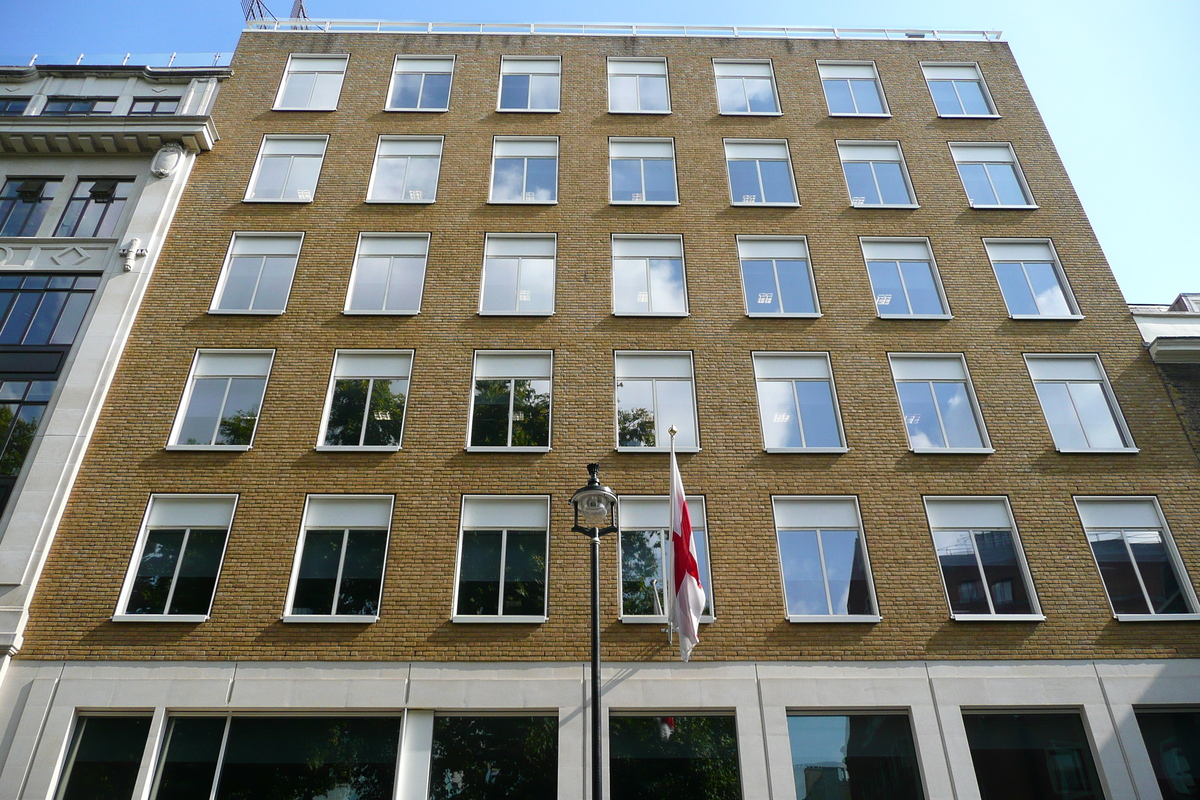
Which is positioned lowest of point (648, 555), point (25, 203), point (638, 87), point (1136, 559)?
point (1136, 559)

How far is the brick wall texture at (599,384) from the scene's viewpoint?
15.7 m

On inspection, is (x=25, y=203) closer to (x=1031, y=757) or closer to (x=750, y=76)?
(x=750, y=76)

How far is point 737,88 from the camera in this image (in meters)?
25.2

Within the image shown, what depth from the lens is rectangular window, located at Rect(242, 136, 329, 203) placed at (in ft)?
73.2

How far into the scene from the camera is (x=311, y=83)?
82.4 feet

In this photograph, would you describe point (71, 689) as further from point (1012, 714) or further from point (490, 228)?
point (1012, 714)

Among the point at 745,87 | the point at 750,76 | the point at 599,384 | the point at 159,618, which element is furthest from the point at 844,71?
the point at 159,618

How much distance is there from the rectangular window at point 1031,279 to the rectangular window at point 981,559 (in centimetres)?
612

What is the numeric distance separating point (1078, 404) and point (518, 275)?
1467 cm

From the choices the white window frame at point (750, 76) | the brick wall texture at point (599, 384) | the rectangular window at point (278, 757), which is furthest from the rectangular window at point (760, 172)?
the rectangular window at point (278, 757)

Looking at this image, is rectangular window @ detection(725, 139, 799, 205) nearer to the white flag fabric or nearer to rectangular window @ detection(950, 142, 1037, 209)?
rectangular window @ detection(950, 142, 1037, 209)

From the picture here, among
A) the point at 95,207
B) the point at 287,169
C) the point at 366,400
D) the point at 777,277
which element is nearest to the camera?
the point at 366,400

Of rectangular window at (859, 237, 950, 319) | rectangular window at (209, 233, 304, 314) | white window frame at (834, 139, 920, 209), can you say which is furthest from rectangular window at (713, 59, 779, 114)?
rectangular window at (209, 233, 304, 314)

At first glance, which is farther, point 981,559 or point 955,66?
point 955,66
